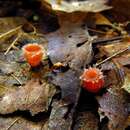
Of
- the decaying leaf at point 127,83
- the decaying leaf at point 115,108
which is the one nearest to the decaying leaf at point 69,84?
the decaying leaf at point 115,108

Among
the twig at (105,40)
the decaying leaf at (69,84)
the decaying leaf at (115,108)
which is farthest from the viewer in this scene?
the twig at (105,40)

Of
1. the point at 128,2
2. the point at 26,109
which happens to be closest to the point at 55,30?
the point at 128,2

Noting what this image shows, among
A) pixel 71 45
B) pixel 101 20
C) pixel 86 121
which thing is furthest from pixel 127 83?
pixel 101 20

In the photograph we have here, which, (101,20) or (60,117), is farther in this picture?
(101,20)

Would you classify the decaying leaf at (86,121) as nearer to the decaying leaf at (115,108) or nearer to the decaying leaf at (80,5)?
the decaying leaf at (115,108)

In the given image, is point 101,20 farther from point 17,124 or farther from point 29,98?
point 17,124

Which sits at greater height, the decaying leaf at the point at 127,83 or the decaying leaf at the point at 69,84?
the decaying leaf at the point at 127,83

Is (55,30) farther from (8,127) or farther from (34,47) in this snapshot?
(8,127)
